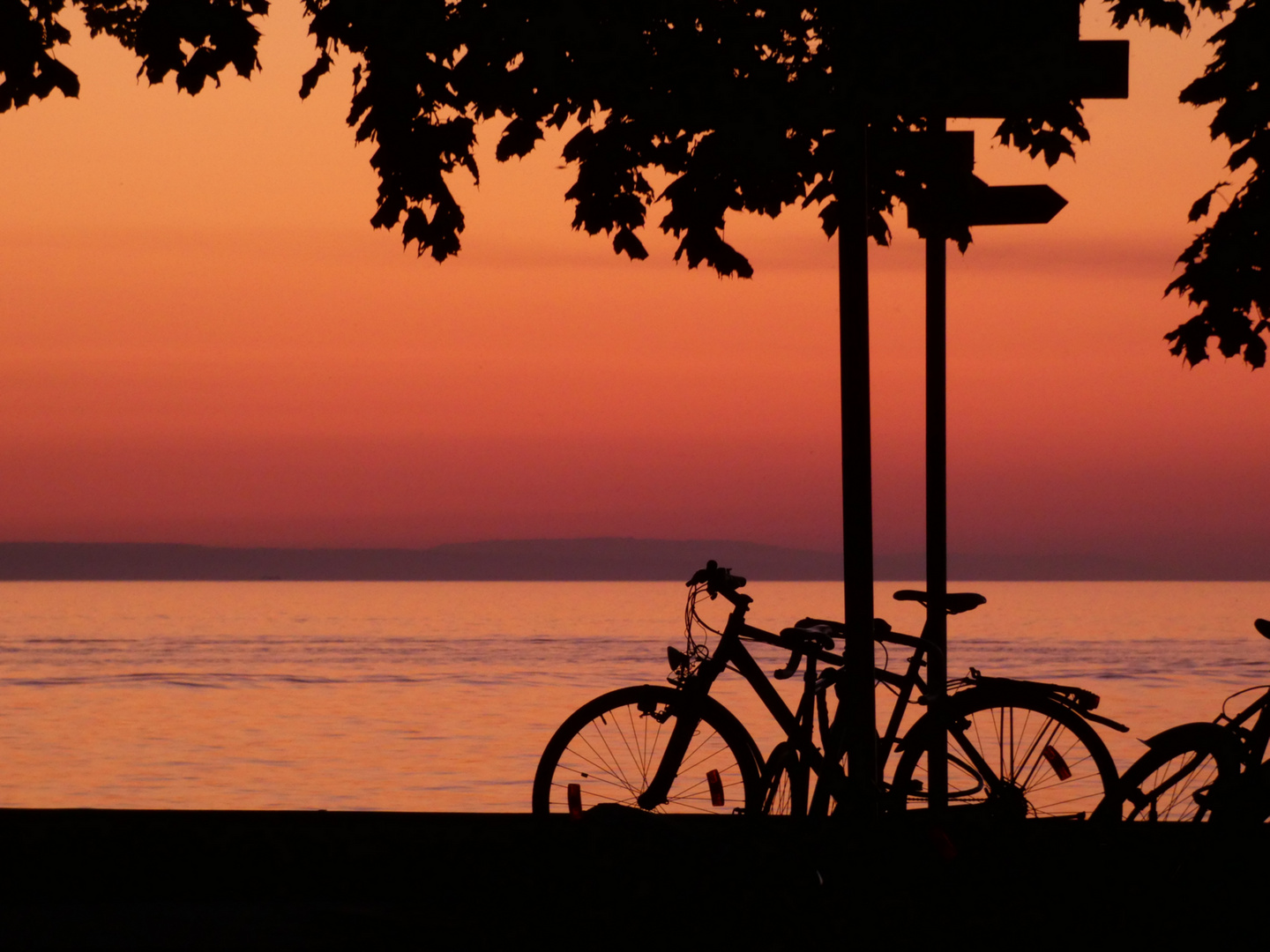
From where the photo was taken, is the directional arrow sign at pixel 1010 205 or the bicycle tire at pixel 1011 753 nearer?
the bicycle tire at pixel 1011 753

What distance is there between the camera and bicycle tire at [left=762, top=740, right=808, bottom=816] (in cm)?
532

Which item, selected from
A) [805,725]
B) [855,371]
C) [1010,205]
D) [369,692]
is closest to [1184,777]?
[805,725]

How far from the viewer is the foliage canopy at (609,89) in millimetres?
5781

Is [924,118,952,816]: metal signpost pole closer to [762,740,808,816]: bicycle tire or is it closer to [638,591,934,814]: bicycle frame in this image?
[638,591,934,814]: bicycle frame

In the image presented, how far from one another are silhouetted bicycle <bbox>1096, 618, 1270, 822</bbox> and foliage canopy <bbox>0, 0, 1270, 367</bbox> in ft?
7.75

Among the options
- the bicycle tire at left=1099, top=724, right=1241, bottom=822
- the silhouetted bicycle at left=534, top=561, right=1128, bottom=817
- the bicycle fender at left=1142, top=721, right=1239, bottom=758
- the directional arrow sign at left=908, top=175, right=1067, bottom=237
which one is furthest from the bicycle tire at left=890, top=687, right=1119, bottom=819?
the directional arrow sign at left=908, top=175, right=1067, bottom=237

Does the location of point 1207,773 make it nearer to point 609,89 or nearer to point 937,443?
point 937,443

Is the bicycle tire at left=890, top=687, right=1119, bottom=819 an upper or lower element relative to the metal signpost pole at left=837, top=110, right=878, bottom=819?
lower

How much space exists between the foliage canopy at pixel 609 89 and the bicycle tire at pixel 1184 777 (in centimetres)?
236

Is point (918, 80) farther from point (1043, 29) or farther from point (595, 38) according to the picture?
point (595, 38)

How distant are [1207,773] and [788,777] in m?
1.49

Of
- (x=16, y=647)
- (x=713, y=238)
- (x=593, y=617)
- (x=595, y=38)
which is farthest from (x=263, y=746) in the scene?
(x=593, y=617)

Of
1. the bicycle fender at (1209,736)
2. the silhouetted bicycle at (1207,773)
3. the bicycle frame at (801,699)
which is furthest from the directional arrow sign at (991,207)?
the bicycle fender at (1209,736)

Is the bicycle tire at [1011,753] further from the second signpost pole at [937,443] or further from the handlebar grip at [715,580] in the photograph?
the handlebar grip at [715,580]
